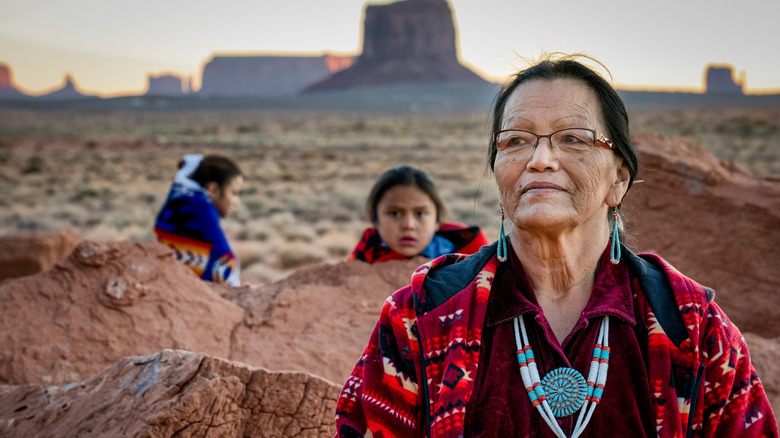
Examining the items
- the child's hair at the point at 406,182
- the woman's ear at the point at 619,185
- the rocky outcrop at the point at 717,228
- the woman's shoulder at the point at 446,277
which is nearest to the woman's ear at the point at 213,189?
the child's hair at the point at 406,182

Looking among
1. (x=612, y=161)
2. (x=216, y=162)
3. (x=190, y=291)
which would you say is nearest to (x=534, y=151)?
(x=612, y=161)

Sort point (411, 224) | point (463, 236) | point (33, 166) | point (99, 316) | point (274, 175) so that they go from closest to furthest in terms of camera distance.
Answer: point (99, 316) < point (411, 224) < point (463, 236) < point (274, 175) < point (33, 166)

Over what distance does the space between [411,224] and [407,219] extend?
44 millimetres

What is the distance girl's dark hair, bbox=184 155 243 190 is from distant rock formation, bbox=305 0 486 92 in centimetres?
11225

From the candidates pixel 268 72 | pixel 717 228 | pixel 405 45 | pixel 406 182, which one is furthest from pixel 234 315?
pixel 268 72

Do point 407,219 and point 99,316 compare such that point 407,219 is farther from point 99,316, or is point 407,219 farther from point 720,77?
point 720,77

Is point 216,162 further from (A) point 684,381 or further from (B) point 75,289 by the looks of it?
(A) point 684,381

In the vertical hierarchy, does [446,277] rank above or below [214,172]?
above

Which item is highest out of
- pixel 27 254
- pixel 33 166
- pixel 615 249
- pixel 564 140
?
pixel 564 140

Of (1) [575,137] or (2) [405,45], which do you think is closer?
(1) [575,137]

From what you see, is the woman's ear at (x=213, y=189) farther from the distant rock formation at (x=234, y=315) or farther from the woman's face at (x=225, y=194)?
the distant rock formation at (x=234, y=315)

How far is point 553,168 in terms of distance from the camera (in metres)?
1.88

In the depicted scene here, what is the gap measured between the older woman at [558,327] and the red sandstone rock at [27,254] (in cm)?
748

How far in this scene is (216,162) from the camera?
238 inches
